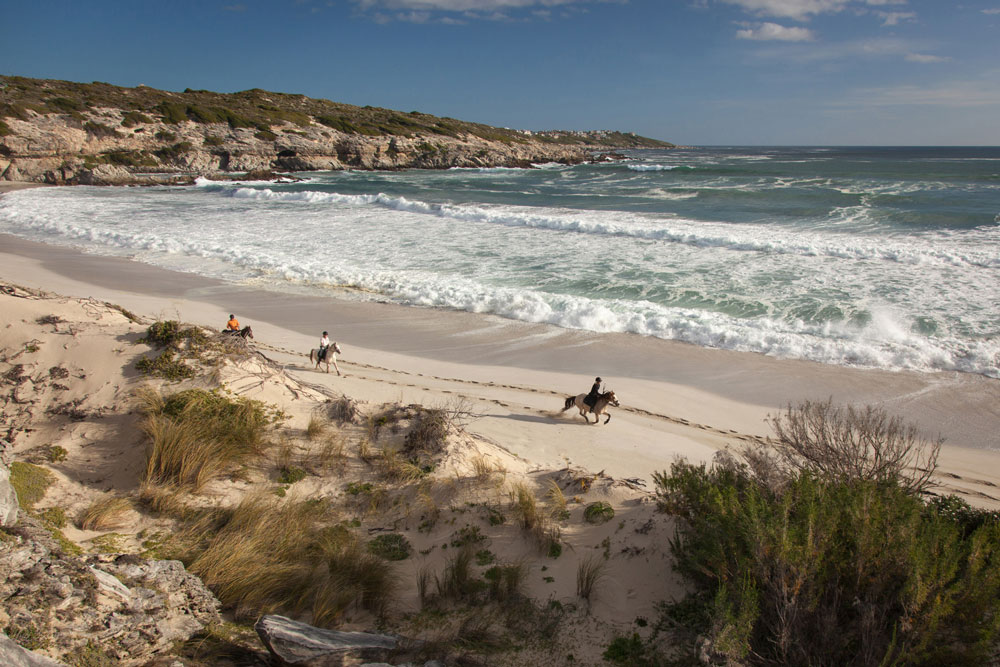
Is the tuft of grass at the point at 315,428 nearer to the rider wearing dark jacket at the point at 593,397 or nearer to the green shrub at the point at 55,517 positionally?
the green shrub at the point at 55,517

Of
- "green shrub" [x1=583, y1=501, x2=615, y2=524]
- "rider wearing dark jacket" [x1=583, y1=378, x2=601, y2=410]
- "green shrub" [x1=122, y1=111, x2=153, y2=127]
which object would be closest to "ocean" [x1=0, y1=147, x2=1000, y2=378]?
"rider wearing dark jacket" [x1=583, y1=378, x2=601, y2=410]

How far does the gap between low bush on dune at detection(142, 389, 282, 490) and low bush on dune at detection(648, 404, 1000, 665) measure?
4.35 meters

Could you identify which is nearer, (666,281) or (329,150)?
(666,281)

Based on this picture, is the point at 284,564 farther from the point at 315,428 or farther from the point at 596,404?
the point at 596,404

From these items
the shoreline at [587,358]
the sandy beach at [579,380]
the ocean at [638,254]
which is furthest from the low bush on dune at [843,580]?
the ocean at [638,254]

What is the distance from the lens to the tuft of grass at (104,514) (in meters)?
4.58

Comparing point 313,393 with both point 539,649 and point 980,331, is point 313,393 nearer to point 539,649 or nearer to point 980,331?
point 539,649

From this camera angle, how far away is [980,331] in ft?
37.6

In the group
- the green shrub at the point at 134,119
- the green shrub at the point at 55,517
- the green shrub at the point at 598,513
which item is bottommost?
the green shrub at the point at 598,513

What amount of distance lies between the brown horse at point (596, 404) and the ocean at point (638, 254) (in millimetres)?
4395

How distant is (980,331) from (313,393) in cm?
1323

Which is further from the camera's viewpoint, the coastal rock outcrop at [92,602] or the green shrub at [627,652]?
the green shrub at [627,652]

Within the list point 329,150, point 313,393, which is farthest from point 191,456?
point 329,150

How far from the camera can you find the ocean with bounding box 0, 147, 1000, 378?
39.7 ft
